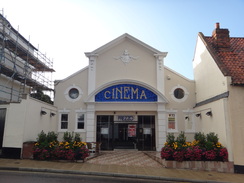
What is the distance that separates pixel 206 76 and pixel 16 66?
15.7 meters

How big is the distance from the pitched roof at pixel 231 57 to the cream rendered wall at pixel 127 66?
4612 mm

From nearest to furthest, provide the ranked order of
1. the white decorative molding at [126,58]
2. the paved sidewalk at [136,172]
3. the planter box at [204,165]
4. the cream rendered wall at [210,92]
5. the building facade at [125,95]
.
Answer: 1. the paved sidewalk at [136,172]
2. the planter box at [204,165]
3. the cream rendered wall at [210,92]
4. the building facade at [125,95]
5. the white decorative molding at [126,58]

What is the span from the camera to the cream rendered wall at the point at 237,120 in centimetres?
1100

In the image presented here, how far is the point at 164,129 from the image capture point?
55.1 feet

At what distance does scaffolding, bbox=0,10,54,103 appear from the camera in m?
15.4

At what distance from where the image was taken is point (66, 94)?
17594 mm

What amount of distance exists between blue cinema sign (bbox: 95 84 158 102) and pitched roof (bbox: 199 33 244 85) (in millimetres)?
5503

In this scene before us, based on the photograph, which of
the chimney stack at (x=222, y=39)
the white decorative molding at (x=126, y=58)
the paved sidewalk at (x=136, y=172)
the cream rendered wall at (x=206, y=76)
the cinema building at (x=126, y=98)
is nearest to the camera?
the paved sidewalk at (x=136, y=172)

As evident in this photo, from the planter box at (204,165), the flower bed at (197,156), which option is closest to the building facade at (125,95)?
the flower bed at (197,156)

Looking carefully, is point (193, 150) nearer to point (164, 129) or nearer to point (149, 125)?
point (164, 129)

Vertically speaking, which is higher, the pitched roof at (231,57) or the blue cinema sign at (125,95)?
the pitched roof at (231,57)

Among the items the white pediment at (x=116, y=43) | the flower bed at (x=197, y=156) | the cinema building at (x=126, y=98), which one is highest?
the white pediment at (x=116, y=43)

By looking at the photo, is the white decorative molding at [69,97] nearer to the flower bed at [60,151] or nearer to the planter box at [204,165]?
the flower bed at [60,151]

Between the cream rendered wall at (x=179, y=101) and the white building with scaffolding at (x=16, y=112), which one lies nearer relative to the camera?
the white building with scaffolding at (x=16, y=112)
